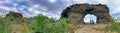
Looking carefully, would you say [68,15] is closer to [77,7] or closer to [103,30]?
[77,7]

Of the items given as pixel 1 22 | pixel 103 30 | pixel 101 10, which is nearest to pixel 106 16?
pixel 101 10

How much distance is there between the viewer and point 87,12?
75.1m

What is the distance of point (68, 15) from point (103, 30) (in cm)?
2718

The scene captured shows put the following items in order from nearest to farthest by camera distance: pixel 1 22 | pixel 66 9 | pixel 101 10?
pixel 1 22 < pixel 101 10 < pixel 66 9

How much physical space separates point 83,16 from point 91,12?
214 centimetres

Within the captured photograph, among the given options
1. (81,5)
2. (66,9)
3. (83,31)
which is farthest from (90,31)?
(66,9)

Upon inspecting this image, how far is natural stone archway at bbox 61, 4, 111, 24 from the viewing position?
72750mm

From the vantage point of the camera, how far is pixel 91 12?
7525cm

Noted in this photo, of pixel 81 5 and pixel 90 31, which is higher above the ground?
pixel 81 5

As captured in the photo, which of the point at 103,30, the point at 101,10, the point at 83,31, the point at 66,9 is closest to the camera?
the point at 83,31

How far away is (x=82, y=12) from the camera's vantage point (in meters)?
73.7

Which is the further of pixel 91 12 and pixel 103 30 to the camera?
pixel 91 12

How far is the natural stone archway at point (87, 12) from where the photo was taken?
239 ft

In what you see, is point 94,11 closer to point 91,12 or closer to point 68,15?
point 91,12
